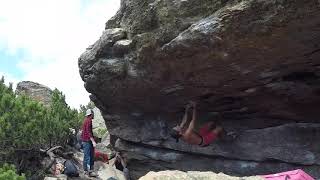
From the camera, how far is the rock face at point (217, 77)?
9828mm

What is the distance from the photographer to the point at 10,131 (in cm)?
1712

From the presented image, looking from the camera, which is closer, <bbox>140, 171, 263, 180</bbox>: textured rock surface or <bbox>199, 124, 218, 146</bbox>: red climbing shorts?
<bbox>140, 171, 263, 180</bbox>: textured rock surface

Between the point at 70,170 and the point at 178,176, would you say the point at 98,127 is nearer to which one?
the point at 70,170

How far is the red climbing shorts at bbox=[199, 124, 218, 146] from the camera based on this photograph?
44.6ft

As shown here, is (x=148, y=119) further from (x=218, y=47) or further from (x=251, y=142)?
(x=218, y=47)

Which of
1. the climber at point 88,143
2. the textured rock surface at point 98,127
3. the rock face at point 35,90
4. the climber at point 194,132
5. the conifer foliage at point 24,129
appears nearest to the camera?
the climber at point 194,132

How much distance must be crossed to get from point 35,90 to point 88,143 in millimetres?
16294

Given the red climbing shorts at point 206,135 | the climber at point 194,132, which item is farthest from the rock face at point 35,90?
the red climbing shorts at point 206,135

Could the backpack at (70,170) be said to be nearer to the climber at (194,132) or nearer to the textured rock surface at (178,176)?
the climber at (194,132)

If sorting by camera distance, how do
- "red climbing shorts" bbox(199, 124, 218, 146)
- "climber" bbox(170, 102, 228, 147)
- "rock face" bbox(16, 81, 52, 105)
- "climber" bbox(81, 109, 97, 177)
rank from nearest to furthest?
"climber" bbox(170, 102, 228, 147)
"red climbing shorts" bbox(199, 124, 218, 146)
"climber" bbox(81, 109, 97, 177)
"rock face" bbox(16, 81, 52, 105)

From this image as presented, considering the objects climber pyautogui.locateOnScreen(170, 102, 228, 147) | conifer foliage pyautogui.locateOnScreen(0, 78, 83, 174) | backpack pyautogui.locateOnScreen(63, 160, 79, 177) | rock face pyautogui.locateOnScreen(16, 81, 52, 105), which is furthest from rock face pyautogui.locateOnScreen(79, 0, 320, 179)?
rock face pyautogui.locateOnScreen(16, 81, 52, 105)

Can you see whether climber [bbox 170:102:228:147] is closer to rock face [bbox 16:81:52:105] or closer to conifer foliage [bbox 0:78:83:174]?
conifer foliage [bbox 0:78:83:174]

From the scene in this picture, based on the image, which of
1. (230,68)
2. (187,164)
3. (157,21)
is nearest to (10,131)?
(187,164)

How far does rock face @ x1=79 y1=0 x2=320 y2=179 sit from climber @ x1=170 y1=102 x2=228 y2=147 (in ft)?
0.99
